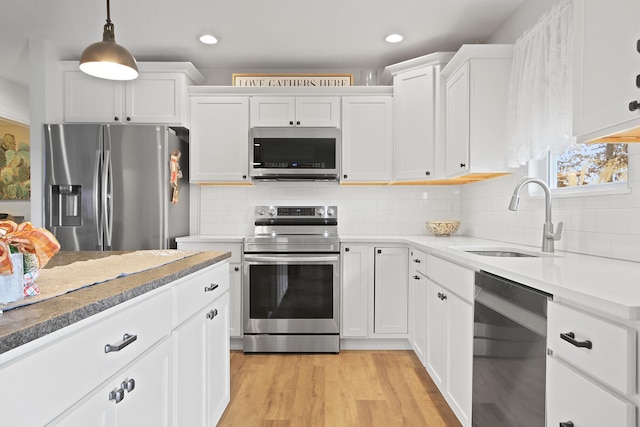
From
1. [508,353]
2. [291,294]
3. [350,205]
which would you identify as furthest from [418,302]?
[508,353]

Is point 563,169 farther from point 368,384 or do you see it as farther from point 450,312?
point 368,384

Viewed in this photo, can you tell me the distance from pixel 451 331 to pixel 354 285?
1164mm

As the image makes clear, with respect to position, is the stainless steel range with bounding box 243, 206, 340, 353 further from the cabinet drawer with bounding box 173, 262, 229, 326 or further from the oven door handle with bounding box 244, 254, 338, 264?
the cabinet drawer with bounding box 173, 262, 229, 326

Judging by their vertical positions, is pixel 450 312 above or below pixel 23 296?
below

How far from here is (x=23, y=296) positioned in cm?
87

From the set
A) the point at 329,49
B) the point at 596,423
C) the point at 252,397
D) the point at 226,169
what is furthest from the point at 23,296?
the point at 329,49

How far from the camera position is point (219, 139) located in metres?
3.31

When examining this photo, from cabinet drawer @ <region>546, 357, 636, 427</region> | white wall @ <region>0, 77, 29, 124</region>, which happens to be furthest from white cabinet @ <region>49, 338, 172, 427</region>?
white wall @ <region>0, 77, 29, 124</region>

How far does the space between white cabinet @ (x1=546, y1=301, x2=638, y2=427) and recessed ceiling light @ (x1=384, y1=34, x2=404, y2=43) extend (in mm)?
2507

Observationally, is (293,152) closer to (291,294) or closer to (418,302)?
(291,294)

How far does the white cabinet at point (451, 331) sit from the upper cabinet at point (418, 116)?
39.4 inches

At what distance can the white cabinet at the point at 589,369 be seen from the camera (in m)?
0.82

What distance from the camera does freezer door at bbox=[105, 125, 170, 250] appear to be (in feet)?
9.80

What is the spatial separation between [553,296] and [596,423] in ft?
1.11
